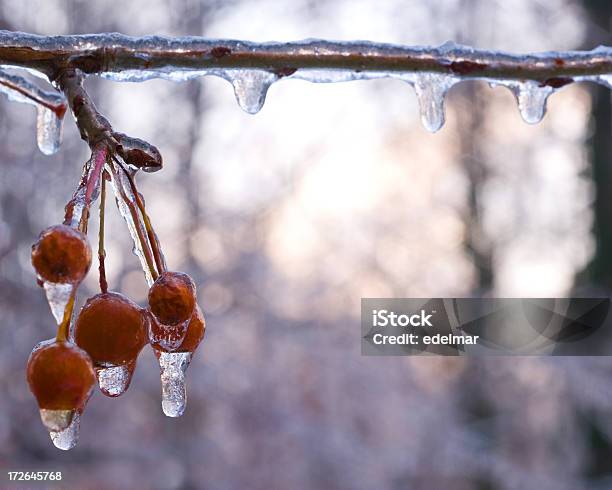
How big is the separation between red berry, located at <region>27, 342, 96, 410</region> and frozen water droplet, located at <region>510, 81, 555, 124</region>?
507 millimetres

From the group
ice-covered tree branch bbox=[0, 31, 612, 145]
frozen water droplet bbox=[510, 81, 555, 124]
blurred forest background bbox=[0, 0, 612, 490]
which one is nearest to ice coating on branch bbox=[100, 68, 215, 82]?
ice-covered tree branch bbox=[0, 31, 612, 145]

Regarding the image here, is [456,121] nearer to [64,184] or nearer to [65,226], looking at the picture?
[64,184]

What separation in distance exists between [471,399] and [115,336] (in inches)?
273

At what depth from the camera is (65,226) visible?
1.67ft

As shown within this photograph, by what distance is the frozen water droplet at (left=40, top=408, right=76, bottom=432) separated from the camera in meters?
0.50

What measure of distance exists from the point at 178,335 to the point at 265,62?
0.26 m

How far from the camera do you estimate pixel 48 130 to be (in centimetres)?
74

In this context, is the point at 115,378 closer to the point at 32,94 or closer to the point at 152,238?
the point at 152,238

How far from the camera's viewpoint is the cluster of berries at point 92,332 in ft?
1.64

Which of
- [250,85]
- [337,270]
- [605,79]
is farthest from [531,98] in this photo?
[337,270]

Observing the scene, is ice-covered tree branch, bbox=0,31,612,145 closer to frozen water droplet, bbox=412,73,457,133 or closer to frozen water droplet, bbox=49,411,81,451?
frozen water droplet, bbox=412,73,457,133

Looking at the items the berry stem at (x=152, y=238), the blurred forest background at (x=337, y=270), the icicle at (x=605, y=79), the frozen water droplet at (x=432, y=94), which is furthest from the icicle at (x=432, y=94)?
the blurred forest background at (x=337, y=270)

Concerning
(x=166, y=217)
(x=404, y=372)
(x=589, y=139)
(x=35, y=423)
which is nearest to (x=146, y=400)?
(x=35, y=423)

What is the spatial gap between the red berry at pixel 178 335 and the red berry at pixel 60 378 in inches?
3.1
